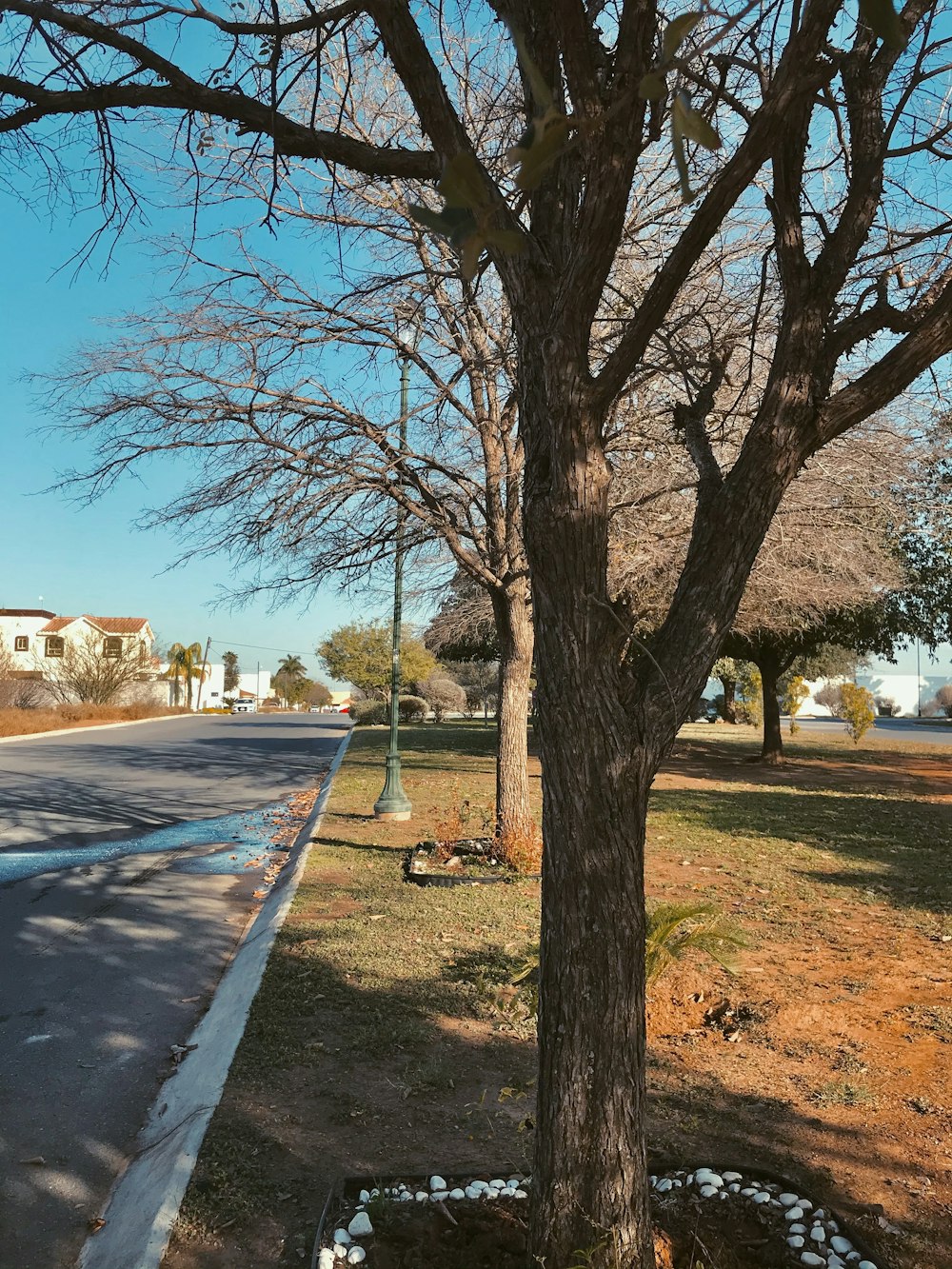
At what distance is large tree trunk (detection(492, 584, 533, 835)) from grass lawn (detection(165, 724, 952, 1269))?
118cm

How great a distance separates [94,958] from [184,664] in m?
74.6

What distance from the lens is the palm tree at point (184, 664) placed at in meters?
77.2

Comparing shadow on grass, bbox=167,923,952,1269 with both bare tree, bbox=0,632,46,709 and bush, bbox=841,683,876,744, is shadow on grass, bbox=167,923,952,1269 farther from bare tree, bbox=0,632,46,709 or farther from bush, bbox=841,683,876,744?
bare tree, bbox=0,632,46,709

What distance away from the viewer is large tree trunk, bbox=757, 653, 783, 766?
24.7 meters

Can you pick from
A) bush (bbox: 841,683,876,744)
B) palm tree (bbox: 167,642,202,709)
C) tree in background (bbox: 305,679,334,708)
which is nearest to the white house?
palm tree (bbox: 167,642,202,709)

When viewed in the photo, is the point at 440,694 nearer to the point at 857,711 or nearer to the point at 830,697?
the point at 830,697

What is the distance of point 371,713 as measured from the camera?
49531 mm

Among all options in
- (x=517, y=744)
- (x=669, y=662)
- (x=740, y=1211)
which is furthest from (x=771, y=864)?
(x=669, y=662)

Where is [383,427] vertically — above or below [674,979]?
above

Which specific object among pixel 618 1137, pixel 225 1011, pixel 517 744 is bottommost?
pixel 225 1011

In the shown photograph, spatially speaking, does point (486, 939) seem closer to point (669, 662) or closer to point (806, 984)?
point (806, 984)

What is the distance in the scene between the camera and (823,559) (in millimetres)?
13711

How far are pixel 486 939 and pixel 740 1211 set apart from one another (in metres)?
3.86

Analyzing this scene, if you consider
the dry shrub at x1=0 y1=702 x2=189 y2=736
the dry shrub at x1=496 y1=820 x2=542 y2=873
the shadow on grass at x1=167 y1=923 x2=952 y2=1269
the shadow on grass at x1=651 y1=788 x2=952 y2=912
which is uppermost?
the dry shrub at x1=0 y1=702 x2=189 y2=736
